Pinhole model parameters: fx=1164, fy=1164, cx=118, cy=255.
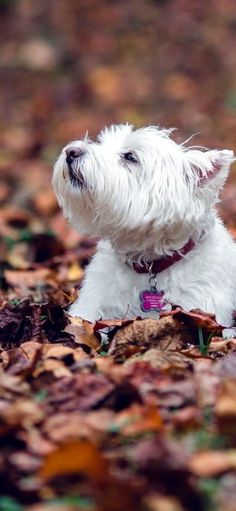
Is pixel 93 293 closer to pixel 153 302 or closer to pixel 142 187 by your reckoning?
pixel 153 302

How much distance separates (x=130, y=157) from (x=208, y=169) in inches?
15.6

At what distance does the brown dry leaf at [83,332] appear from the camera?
5.44 metres

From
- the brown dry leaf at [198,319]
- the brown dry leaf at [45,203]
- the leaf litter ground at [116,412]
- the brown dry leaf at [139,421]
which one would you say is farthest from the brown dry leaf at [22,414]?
the brown dry leaf at [45,203]

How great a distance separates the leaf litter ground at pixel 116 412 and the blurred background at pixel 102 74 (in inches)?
223

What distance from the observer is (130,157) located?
584 cm

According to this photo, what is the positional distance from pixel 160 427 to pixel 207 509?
0.54 metres

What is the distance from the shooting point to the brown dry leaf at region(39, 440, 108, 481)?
3396 mm

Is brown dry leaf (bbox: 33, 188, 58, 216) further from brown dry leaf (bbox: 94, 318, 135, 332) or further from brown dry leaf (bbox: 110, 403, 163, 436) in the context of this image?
brown dry leaf (bbox: 110, 403, 163, 436)

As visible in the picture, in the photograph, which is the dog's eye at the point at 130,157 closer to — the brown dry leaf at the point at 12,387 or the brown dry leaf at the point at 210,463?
the brown dry leaf at the point at 12,387

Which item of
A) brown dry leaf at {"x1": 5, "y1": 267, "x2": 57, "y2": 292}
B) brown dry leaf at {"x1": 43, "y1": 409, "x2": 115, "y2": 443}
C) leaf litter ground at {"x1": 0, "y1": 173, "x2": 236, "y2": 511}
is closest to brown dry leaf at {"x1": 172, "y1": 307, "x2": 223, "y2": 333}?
leaf litter ground at {"x1": 0, "y1": 173, "x2": 236, "y2": 511}

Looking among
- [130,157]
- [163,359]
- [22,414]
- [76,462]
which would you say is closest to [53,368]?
[163,359]

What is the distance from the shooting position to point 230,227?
27.3 feet

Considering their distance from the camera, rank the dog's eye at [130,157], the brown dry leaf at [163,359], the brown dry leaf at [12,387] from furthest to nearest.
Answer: the dog's eye at [130,157] < the brown dry leaf at [163,359] < the brown dry leaf at [12,387]

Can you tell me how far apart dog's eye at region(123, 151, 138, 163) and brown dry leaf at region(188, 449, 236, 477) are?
2.45m
